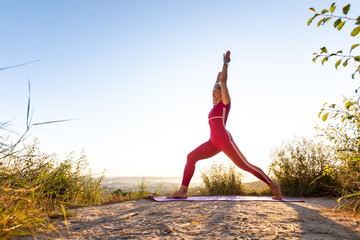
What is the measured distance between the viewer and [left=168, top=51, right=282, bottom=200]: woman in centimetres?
426

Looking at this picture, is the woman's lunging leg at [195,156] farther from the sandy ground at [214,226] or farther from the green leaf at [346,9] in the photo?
the green leaf at [346,9]

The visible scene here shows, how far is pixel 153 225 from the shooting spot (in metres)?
2.21

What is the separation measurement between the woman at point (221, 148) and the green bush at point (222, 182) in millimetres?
1888

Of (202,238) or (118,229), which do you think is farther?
(118,229)

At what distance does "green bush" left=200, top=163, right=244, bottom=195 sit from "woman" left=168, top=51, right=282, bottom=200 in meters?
1.89

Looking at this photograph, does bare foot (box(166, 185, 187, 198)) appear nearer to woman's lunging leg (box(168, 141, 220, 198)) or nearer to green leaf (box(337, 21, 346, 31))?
woman's lunging leg (box(168, 141, 220, 198))

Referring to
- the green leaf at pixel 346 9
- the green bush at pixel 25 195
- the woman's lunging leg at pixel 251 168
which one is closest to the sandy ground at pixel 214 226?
the green bush at pixel 25 195

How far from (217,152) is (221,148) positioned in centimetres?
20

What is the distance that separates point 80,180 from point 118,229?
250cm

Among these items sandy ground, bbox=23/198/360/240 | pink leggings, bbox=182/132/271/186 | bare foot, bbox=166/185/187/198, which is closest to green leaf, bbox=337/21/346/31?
sandy ground, bbox=23/198/360/240

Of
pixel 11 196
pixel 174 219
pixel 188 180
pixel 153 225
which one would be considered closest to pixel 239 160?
pixel 188 180

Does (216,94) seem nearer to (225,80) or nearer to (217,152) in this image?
(225,80)

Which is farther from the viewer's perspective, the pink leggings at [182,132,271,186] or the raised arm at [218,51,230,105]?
the raised arm at [218,51,230,105]

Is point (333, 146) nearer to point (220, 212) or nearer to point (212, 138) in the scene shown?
point (212, 138)
